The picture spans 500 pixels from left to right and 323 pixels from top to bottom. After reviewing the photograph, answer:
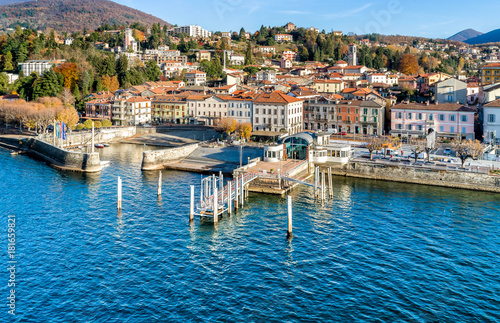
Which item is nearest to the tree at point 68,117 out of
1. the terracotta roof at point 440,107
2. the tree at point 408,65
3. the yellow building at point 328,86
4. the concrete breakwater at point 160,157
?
the concrete breakwater at point 160,157

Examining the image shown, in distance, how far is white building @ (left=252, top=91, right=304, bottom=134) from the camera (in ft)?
204

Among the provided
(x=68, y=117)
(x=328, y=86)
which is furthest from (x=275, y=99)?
(x=68, y=117)

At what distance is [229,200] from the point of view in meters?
32.9

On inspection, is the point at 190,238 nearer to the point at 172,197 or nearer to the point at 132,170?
the point at 172,197

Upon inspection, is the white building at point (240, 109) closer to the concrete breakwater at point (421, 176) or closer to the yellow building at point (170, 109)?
the yellow building at point (170, 109)

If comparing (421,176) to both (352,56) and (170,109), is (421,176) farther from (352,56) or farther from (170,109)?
(352,56)

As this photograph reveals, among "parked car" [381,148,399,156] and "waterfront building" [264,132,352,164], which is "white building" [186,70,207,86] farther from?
"parked car" [381,148,399,156]

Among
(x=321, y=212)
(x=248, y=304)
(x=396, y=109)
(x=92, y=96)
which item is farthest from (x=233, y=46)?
(x=248, y=304)

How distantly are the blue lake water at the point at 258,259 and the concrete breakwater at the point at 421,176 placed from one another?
145 centimetres

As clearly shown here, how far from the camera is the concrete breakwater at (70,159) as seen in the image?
154ft

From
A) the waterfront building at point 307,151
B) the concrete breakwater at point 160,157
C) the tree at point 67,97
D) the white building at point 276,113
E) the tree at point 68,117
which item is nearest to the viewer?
the waterfront building at point 307,151

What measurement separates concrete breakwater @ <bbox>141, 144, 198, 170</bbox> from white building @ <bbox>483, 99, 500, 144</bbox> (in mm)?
33659

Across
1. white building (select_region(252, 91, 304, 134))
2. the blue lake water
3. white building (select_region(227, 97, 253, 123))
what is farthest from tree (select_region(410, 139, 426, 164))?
white building (select_region(227, 97, 253, 123))

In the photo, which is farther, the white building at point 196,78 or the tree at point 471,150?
the white building at point 196,78
